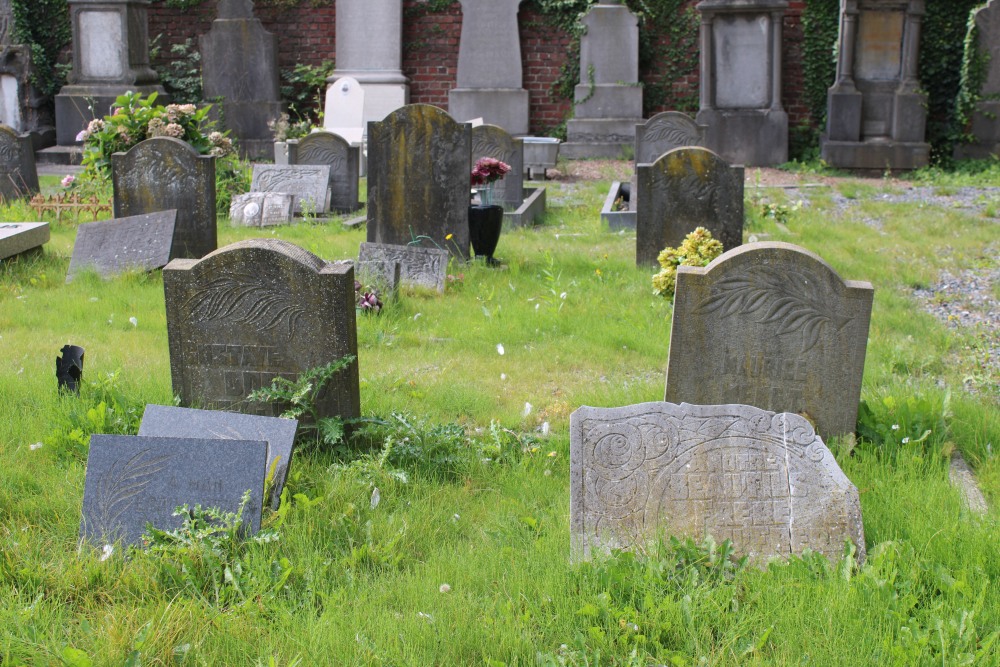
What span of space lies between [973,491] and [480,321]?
10.9 ft

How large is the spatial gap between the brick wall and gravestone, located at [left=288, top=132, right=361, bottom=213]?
702 centimetres

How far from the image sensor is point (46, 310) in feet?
21.9

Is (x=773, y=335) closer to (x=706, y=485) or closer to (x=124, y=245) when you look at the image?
(x=706, y=485)

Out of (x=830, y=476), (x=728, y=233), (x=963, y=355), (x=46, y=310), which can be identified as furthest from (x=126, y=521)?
(x=728, y=233)

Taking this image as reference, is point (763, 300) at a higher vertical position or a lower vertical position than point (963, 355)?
higher

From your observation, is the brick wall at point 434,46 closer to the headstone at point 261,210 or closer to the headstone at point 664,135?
the headstone at point 664,135

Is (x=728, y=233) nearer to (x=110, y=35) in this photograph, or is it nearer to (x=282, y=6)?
(x=110, y=35)

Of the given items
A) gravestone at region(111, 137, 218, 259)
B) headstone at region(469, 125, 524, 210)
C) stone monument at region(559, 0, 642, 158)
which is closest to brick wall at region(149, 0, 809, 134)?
stone monument at region(559, 0, 642, 158)

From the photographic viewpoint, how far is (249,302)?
4223 mm

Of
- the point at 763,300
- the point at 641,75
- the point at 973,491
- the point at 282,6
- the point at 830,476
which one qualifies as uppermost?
the point at 282,6

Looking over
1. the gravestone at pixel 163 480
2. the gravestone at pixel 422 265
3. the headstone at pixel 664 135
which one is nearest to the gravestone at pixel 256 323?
the gravestone at pixel 163 480

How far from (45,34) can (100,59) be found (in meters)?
3.08

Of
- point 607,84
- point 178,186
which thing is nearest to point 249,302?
point 178,186

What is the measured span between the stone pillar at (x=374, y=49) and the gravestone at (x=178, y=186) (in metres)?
9.88
